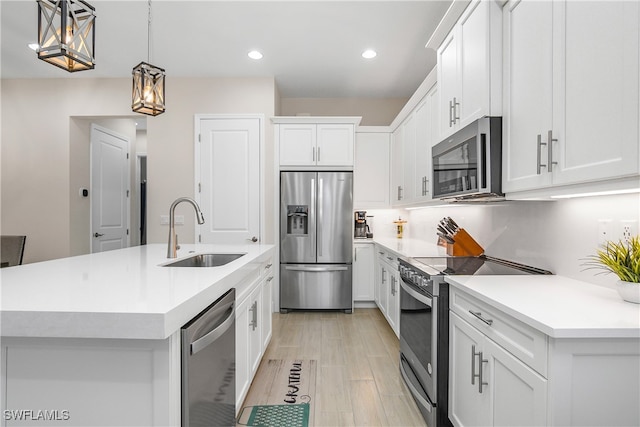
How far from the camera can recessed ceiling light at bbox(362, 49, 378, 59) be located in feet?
11.6

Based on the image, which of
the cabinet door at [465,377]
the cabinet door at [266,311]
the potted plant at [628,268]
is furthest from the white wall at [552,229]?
the cabinet door at [266,311]

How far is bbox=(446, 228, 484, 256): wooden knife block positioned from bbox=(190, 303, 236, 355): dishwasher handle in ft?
5.95

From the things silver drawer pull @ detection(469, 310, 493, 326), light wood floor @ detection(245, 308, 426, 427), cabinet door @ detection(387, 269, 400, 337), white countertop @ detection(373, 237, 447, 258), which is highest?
white countertop @ detection(373, 237, 447, 258)

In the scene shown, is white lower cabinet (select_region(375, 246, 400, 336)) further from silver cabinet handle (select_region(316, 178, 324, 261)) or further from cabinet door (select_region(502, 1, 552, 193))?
cabinet door (select_region(502, 1, 552, 193))

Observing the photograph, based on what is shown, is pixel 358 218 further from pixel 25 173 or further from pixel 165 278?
pixel 25 173

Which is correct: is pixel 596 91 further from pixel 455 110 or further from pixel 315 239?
pixel 315 239

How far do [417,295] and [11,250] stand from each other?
4031mm

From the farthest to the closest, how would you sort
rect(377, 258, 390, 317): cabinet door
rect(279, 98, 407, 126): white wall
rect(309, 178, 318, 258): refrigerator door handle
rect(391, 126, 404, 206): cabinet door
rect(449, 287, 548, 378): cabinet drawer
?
rect(279, 98, 407, 126): white wall, rect(309, 178, 318, 258): refrigerator door handle, rect(391, 126, 404, 206): cabinet door, rect(377, 258, 390, 317): cabinet door, rect(449, 287, 548, 378): cabinet drawer

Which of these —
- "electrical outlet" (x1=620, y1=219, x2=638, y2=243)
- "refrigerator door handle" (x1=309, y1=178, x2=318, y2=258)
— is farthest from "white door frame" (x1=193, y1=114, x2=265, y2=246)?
"electrical outlet" (x1=620, y1=219, x2=638, y2=243)

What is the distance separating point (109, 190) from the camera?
504 cm

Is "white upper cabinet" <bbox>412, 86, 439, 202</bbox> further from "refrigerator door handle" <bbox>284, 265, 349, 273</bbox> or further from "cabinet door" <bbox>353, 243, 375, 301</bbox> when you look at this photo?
"refrigerator door handle" <bbox>284, 265, 349, 273</bbox>

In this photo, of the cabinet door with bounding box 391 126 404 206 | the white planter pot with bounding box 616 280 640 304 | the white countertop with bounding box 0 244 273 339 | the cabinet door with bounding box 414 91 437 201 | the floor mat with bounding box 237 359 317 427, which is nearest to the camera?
the white countertop with bounding box 0 244 273 339

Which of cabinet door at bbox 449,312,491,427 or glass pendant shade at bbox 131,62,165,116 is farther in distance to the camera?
glass pendant shade at bbox 131,62,165,116

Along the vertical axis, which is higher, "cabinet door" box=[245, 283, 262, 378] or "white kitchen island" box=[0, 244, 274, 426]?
"white kitchen island" box=[0, 244, 274, 426]
